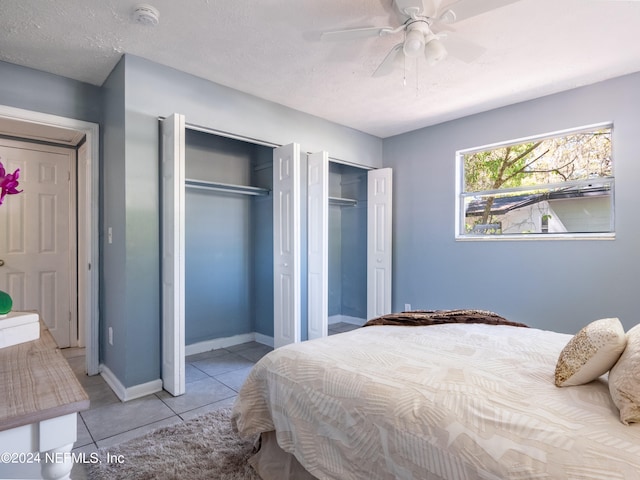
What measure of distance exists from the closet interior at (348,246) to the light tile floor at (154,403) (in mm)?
1853

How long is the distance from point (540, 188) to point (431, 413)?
124 inches

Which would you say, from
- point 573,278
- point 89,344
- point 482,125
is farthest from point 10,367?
point 482,125

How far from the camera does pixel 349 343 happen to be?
177 centimetres

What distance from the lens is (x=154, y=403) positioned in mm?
2529

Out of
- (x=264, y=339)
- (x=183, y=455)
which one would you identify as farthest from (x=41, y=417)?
(x=264, y=339)

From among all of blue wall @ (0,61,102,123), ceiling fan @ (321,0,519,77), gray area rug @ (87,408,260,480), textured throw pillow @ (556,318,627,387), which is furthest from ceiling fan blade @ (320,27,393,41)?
gray area rug @ (87,408,260,480)

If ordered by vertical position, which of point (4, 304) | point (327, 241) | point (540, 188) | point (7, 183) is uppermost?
point (540, 188)

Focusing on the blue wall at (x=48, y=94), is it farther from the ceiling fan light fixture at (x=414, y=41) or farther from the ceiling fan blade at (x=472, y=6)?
the ceiling fan blade at (x=472, y=6)

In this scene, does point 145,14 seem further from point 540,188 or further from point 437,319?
point 540,188

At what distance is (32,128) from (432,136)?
4136mm

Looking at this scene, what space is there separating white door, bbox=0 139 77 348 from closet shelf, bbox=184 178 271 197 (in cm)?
149

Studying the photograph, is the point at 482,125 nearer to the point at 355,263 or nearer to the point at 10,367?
the point at 355,263

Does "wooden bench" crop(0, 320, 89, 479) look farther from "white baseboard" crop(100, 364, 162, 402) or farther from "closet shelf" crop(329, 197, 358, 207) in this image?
"closet shelf" crop(329, 197, 358, 207)

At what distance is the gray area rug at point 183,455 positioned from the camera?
1729 mm
